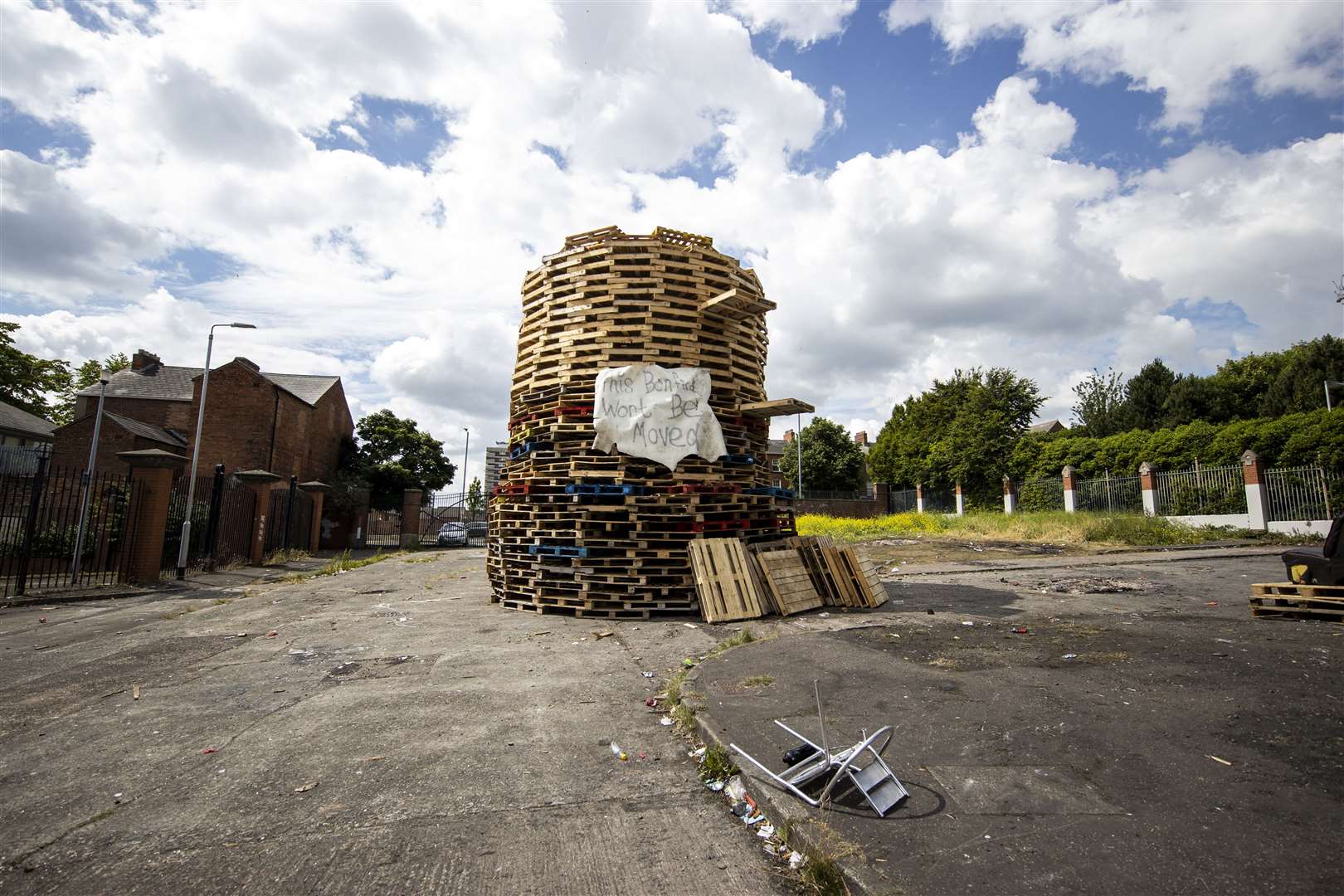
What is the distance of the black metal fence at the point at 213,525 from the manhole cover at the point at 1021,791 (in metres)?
17.1

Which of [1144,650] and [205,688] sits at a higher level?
[1144,650]

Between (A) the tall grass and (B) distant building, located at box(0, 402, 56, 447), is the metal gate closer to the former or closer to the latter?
(A) the tall grass

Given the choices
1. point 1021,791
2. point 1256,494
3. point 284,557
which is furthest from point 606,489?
point 1256,494

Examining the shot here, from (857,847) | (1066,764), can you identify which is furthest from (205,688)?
(1066,764)

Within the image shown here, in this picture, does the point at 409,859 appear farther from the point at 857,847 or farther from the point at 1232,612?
the point at 1232,612

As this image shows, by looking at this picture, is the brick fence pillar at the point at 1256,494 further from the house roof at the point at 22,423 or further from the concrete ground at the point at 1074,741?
the house roof at the point at 22,423

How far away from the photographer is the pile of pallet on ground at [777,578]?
26.5 ft

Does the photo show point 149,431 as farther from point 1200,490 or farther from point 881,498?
point 1200,490

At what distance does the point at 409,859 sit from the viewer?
8.88 feet

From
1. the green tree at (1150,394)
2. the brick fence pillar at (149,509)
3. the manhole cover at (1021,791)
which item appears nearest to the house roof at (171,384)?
→ the brick fence pillar at (149,509)

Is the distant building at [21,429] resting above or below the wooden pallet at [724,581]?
above

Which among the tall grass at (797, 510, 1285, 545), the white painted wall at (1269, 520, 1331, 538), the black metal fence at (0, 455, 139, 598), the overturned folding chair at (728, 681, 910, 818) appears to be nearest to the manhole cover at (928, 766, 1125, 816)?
the overturned folding chair at (728, 681, 910, 818)

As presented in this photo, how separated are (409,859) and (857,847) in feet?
6.29

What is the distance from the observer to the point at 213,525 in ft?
53.8
